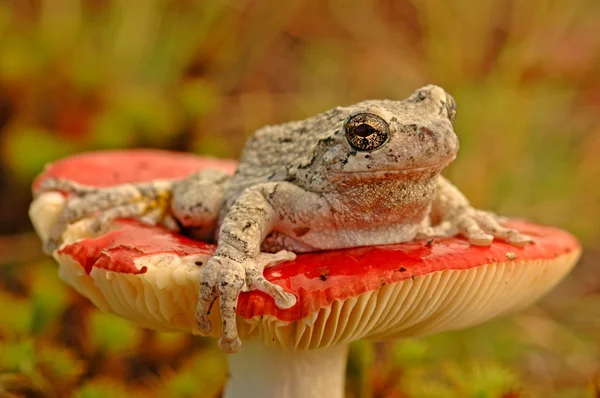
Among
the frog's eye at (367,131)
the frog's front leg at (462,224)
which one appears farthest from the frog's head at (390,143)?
the frog's front leg at (462,224)

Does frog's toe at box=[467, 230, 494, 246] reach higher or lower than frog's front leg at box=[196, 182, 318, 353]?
higher

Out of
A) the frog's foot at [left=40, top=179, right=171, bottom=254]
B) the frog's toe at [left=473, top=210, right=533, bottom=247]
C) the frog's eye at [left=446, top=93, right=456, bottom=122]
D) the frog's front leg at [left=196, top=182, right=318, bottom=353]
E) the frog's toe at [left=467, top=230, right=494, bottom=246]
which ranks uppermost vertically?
the frog's eye at [left=446, top=93, right=456, bottom=122]

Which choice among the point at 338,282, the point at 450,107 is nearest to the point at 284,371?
the point at 338,282

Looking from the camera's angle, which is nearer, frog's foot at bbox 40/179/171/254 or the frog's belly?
the frog's belly

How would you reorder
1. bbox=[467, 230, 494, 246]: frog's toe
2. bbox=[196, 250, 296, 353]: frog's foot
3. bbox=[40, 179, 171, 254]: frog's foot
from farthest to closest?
bbox=[40, 179, 171, 254]: frog's foot
bbox=[467, 230, 494, 246]: frog's toe
bbox=[196, 250, 296, 353]: frog's foot

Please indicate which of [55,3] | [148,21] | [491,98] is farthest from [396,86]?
[55,3]

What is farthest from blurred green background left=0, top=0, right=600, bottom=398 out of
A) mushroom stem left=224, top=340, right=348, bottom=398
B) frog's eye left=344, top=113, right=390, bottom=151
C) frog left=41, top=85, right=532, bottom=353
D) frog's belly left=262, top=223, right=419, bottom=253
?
frog's eye left=344, top=113, right=390, bottom=151

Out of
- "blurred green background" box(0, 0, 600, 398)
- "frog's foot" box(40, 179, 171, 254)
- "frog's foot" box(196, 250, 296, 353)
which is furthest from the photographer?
"blurred green background" box(0, 0, 600, 398)

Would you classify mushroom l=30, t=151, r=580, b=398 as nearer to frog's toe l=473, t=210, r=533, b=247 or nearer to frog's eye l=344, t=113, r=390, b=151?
frog's toe l=473, t=210, r=533, b=247
